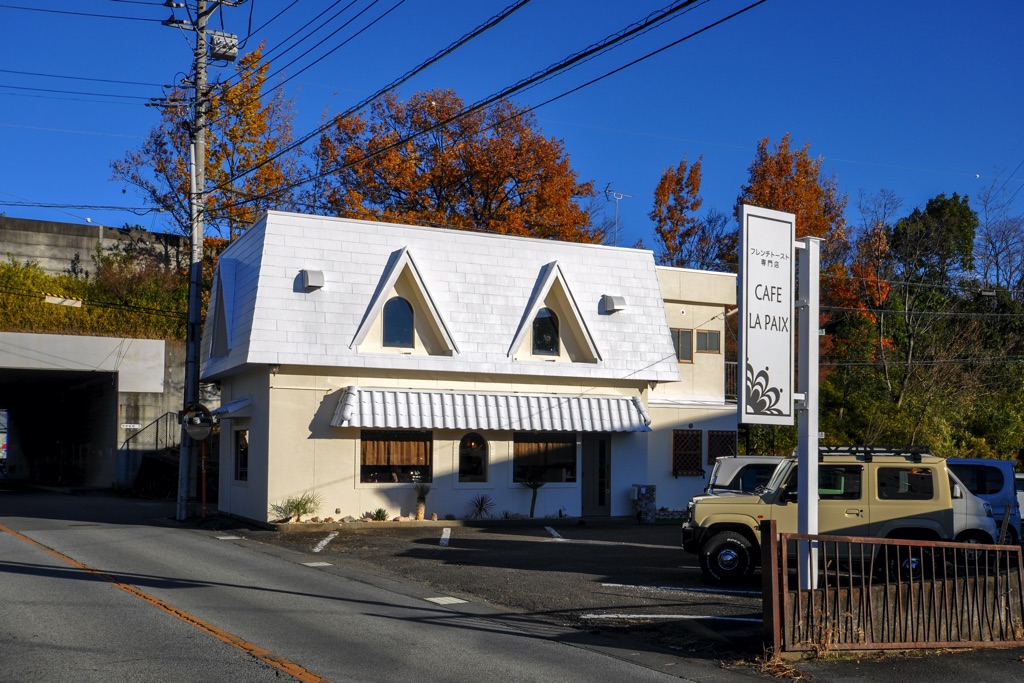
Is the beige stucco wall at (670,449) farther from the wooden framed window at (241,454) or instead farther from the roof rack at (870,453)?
the roof rack at (870,453)

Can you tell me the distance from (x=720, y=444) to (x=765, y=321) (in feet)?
65.4

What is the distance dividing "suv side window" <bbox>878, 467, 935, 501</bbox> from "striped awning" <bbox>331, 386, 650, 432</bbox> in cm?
1136

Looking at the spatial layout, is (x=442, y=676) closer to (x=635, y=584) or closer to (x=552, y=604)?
(x=552, y=604)

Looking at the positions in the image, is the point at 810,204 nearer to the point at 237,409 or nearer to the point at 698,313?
the point at 698,313

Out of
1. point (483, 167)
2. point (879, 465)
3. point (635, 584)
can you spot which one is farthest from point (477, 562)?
point (483, 167)

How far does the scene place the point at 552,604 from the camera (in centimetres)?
1365

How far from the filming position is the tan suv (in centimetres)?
1570

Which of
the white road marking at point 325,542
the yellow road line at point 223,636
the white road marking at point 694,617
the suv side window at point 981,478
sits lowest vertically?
the white road marking at point 325,542

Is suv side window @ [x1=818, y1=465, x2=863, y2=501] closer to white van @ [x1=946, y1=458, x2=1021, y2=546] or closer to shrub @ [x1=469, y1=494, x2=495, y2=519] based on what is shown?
white van @ [x1=946, y1=458, x2=1021, y2=546]

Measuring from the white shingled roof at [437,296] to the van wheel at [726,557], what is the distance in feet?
37.1

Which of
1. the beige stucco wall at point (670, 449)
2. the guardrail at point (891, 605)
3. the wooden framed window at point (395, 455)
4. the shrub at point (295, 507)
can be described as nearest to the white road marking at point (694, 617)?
the guardrail at point (891, 605)

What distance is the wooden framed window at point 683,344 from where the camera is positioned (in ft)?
103

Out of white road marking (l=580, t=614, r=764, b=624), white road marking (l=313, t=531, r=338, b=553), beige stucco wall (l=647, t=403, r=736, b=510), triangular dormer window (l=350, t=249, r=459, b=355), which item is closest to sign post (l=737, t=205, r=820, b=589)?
white road marking (l=580, t=614, r=764, b=624)

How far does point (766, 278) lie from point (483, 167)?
31235 mm
